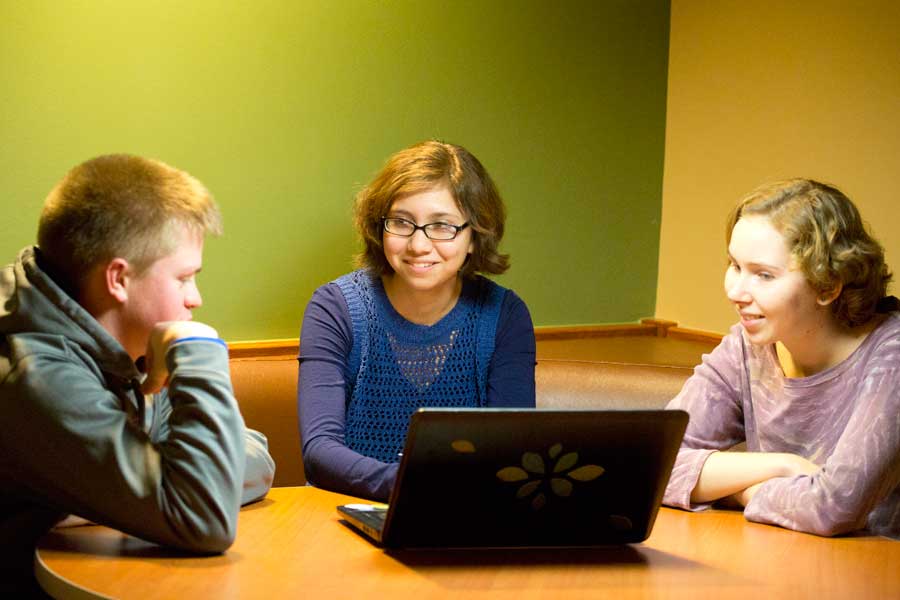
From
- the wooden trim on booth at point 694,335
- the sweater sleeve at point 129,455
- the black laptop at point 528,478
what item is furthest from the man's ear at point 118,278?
the wooden trim on booth at point 694,335

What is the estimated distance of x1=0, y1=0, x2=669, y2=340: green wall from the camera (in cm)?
276

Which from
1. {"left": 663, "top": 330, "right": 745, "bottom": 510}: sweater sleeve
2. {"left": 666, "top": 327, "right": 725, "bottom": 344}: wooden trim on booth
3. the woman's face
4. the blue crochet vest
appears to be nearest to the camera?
{"left": 663, "top": 330, "right": 745, "bottom": 510}: sweater sleeve

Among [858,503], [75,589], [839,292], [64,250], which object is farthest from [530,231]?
[75,589]

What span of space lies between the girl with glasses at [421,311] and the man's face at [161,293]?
73 centimetres

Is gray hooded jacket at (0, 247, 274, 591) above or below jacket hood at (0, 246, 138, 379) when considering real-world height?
below

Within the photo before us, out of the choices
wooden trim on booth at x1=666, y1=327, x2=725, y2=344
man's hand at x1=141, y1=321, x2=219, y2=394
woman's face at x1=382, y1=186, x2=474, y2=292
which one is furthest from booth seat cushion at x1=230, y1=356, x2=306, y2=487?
wooden trim on booth at x1=666, y1=327, x2=725, y2=344

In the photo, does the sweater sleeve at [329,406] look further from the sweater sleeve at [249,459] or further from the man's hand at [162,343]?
the man's hand at [162,343]

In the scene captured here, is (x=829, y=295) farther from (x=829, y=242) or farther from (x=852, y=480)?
(x=852, y=480)

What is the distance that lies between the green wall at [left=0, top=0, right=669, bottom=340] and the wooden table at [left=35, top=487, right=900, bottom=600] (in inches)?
57.1

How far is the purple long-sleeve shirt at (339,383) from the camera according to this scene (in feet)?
6.48

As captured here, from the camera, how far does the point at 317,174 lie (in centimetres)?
310

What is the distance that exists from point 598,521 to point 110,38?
6.19 ft

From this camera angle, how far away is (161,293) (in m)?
1.57

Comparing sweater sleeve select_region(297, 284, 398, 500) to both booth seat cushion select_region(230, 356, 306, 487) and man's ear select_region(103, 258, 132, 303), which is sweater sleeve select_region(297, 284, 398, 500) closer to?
booth seat cushion select_region(230, 356, 306, 487)
